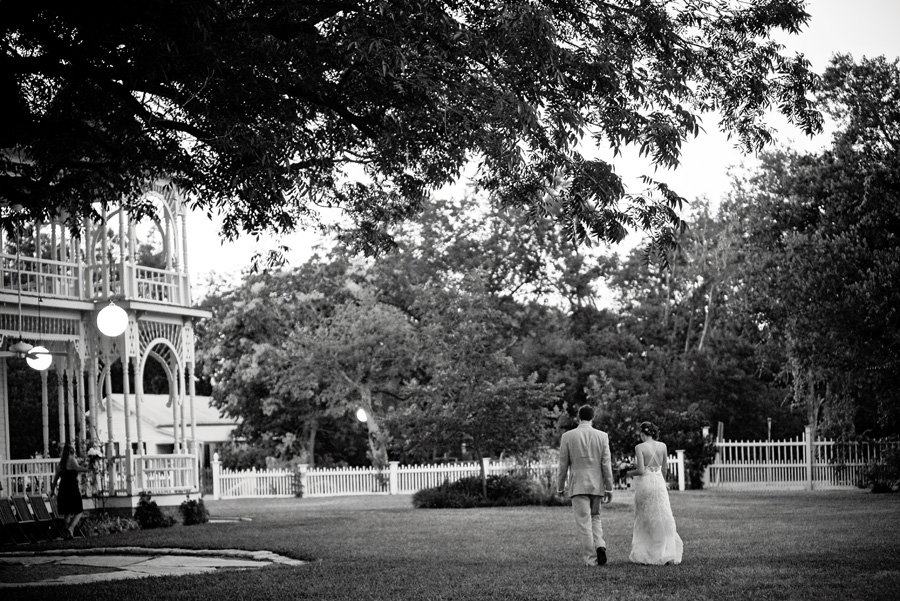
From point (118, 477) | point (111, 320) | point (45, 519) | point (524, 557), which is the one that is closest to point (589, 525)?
point (524, 557)

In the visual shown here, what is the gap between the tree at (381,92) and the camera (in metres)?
8.96

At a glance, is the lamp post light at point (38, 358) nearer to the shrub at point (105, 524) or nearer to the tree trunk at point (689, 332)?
the shrub at point (105, 524)

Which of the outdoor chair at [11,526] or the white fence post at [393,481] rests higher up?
the outdoor chair at [11,526]

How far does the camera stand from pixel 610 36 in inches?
402

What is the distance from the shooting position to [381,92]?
10.0 meters

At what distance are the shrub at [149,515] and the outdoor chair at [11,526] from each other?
262 centimetres

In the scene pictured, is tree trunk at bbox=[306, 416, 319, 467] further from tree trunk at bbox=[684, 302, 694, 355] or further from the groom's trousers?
the groom's trousers

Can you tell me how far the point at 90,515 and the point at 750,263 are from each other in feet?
71.9

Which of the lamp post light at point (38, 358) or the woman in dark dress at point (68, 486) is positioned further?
the lamp post light at point (38, 358)

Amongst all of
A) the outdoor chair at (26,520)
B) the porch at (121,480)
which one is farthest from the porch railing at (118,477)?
the outdoor chair at (26,520)

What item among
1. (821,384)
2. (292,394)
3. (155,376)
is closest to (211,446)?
(155,376)

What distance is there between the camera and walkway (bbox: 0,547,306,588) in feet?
40.6

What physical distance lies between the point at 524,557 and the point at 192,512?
10.2 meters

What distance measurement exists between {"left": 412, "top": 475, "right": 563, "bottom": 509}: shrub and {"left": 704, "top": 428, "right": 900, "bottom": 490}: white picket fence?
9.00 metres
